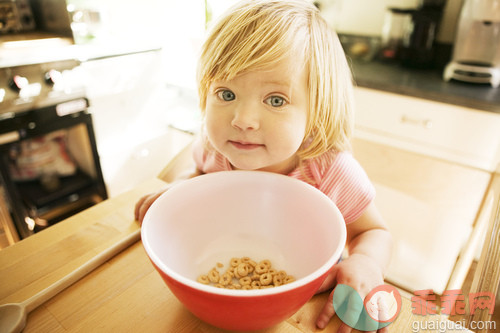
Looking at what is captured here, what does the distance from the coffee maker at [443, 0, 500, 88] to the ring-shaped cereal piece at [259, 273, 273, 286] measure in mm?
1416

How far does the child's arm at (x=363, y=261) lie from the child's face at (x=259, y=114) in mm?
206

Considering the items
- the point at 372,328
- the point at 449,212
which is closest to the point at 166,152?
the point at 449,212

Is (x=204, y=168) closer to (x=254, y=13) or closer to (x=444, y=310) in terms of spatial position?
(x=254, y=13)

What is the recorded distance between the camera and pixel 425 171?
1.40m

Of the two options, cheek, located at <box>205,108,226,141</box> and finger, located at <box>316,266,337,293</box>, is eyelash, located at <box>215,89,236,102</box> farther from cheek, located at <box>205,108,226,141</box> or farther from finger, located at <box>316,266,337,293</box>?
finger, located at <box>316,266,337,293</box>

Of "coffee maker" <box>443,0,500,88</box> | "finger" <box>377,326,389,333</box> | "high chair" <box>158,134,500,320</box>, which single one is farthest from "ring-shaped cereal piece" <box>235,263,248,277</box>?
"coffee maker" <box>443,0,500,88</box>

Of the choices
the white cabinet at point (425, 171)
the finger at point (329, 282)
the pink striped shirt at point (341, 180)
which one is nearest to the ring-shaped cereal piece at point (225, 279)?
the finger at point (329, 282)

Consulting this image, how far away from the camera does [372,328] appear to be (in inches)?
16.9

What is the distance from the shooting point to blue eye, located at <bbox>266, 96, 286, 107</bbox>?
0.52m

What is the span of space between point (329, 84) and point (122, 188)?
5.35 feet

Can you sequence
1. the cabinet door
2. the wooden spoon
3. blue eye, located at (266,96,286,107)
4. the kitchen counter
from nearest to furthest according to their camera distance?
the wooden spoon → blue eye, located at (266,96,286,107) → the kitchen counter → the cabinet door

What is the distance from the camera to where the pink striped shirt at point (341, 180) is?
2.02 ft

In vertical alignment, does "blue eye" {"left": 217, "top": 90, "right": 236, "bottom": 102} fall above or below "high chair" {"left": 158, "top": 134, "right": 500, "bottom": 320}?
above

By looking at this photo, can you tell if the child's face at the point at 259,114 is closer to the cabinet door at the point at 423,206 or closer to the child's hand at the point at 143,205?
the child's hand at the point at 143,205
